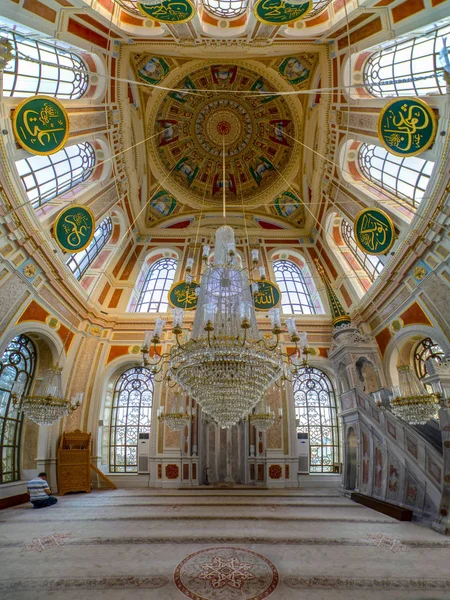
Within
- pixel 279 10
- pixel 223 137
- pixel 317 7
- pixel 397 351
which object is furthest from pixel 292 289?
pixel 279 10

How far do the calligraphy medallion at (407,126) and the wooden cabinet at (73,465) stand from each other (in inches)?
427

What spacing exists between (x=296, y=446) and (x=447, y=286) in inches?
258

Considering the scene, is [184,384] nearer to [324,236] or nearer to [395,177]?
[395,177]

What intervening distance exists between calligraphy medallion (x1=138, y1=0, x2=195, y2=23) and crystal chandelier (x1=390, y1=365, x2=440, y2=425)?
27.2ft

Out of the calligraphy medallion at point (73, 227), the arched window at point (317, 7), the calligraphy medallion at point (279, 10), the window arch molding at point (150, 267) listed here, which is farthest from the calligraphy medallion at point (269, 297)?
the arched window at point (317, 7)

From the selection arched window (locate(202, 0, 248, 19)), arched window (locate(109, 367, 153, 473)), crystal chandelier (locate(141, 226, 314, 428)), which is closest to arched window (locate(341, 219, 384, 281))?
crystal chandelier (locate(141, 226, 314, 428))

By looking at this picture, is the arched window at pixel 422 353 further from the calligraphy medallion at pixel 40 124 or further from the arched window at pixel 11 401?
the arched window at pixel 11 401

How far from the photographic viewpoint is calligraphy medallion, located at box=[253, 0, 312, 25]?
6258 mm

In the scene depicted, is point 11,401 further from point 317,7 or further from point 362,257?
point 317,7

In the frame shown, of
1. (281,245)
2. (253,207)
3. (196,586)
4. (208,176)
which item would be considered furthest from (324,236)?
(196,586)

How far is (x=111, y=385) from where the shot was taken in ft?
37.6

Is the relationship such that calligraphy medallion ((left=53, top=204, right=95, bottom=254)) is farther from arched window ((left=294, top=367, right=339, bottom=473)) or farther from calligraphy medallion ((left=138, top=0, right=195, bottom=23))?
arched window ((left=294, top=367, right=339, bottom=473))

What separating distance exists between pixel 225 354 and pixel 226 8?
9218mm

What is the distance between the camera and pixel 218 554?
4.18 m
